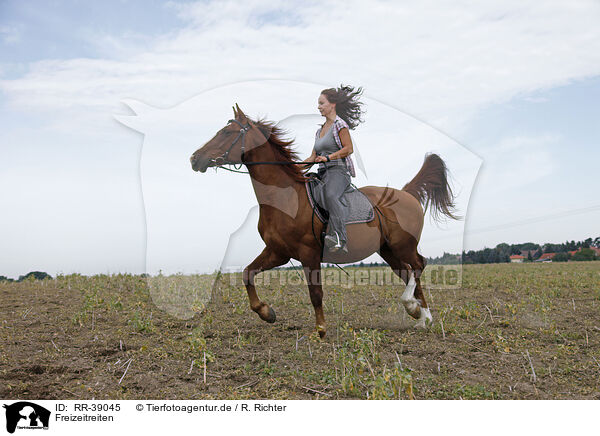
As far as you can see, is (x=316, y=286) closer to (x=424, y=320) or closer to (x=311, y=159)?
(x=311, y=159)

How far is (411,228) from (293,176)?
2.45 meters

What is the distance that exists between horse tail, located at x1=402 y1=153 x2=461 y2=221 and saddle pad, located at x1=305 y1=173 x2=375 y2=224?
147cm

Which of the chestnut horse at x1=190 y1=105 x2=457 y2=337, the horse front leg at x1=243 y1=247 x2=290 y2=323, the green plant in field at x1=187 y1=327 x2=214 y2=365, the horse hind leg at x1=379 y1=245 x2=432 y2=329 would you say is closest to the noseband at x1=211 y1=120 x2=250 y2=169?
the chestnut horse at x1=190 y1=105 x2=457 y2=337

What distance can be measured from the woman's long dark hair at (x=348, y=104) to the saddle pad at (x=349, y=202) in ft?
3.27

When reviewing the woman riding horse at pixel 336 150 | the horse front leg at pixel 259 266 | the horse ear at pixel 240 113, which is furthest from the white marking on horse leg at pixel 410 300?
the horse ear at pixel 240 113

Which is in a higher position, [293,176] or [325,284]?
[293,176]

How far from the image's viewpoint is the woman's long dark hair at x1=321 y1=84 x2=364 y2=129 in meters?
6.82

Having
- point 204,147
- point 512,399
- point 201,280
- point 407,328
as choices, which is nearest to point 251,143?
point 204,147

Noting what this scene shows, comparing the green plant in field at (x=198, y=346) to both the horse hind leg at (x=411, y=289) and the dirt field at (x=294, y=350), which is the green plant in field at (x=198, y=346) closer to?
the dirt field at (x=294, y=350)

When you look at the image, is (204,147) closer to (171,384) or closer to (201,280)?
(171,384)

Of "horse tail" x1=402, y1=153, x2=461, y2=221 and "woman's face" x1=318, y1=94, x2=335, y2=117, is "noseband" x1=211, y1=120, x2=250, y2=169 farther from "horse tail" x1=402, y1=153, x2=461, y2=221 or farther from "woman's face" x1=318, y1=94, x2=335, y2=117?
"horse tail" x1=402, y1=153, x2=461, y2=221

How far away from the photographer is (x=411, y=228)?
26.9 feet

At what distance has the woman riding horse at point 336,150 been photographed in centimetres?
671
